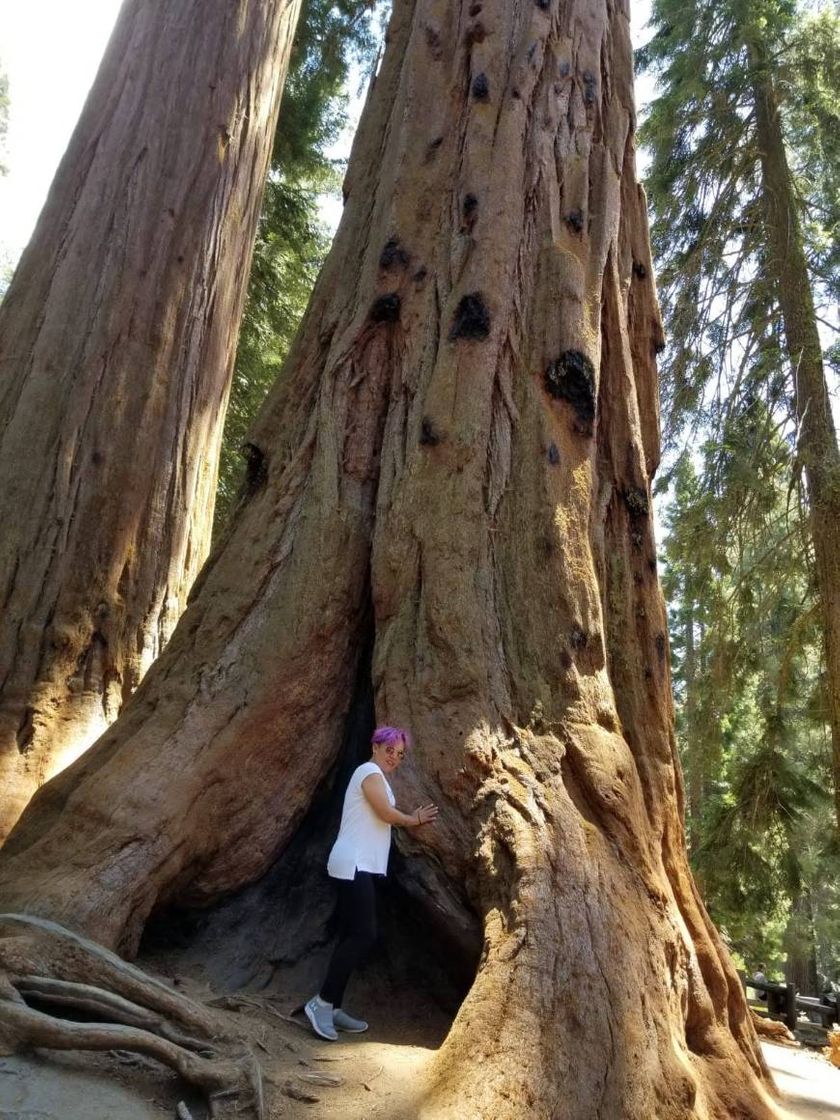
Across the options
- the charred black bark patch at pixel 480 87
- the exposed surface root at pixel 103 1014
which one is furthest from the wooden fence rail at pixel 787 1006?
the exposed surface root at pixel 103 1014

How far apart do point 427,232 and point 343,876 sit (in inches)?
119

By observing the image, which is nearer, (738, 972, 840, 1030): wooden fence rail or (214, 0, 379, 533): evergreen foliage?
(214, 0, 379, 533): evergreen foliage

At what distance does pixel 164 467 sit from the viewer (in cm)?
559

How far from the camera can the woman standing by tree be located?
324 centimetres

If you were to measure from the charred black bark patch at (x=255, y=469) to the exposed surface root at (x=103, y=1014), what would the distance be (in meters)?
2.17

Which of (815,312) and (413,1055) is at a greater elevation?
(815,312)

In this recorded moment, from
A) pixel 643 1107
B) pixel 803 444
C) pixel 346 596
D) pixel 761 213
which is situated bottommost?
pixel 643 1107

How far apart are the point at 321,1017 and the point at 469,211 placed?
11.5ft

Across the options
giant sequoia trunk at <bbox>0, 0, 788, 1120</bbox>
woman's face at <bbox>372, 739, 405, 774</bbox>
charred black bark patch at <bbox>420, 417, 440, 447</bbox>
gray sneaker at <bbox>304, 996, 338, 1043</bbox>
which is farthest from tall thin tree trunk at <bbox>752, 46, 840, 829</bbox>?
gray sneaker at <bbox>304, 996, 338, 1043</bbox>

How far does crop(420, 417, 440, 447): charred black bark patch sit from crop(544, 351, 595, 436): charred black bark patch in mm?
554

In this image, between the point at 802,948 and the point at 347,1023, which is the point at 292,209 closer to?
the point at 347,1023

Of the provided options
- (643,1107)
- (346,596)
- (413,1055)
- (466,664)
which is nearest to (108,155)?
(346,596)

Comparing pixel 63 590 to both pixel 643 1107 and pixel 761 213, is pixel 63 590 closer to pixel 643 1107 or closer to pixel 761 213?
pixel 643 1107

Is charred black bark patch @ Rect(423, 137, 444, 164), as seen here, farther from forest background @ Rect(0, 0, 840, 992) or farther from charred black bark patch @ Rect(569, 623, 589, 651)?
forest background @ Rect(0, 0, 840, 992)
